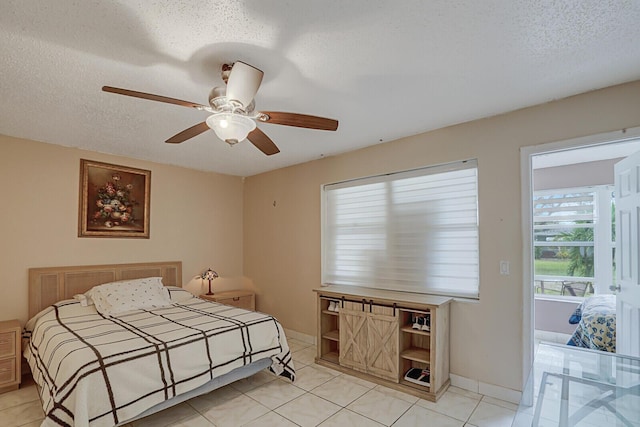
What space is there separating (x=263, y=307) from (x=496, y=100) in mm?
3943

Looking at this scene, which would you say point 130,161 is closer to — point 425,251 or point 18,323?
point 18,323

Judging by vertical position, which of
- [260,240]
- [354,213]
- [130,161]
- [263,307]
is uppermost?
[130,161]

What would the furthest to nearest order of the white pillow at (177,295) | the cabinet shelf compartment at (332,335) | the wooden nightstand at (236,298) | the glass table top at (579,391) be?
the wooden nightstand at (236,298) → the white pillow at (177,295) → the cabinet shelf compartment at (332,335) → the glass table top at (579,391)

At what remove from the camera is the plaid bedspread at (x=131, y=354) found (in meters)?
2.01

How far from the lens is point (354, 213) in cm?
391

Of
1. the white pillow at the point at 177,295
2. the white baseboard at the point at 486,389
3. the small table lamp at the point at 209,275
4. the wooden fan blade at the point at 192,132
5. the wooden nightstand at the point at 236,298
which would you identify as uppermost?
the wooden fan blade at the point at 192,132

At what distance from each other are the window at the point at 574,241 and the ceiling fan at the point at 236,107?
398 centimetres

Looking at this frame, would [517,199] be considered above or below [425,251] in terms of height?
above

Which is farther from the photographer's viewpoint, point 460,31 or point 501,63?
point 501,63

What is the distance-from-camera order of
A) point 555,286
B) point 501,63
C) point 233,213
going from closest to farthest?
point 501,63 < point 555,286 < point 233,213

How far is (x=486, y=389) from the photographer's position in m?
2.76

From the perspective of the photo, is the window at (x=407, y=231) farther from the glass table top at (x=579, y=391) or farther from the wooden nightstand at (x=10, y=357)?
Answer: the wooden nightstand at (x=10, y=357)

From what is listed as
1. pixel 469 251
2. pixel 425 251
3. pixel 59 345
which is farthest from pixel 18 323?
pixel 469 251

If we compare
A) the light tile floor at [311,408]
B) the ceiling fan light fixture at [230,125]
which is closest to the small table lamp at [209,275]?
the light tile floor at [311,408]
